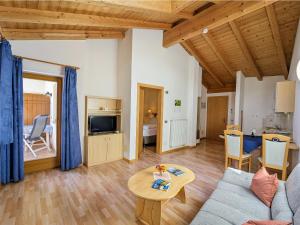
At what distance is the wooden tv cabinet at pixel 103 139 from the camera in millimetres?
3751

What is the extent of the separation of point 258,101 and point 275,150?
359cm

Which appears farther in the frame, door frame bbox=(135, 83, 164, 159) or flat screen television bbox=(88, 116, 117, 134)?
door frame bbox=(135, 83, 164, 159)

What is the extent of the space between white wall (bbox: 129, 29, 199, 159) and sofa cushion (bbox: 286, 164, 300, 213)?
10.1ft

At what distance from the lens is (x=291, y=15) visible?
355 cm

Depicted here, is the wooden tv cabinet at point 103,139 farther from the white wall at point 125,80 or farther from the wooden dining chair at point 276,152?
the wooden dining chair at point 276,152

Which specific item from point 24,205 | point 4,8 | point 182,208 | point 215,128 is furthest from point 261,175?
point 215,128

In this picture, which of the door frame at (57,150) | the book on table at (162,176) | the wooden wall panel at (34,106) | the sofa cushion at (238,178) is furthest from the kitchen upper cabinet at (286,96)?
the wooden wall panel at (34,106)

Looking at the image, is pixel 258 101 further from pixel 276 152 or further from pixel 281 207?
pixel 281 207

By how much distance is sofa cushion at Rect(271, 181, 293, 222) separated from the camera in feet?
4.54

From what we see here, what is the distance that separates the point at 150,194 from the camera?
5.82 ft

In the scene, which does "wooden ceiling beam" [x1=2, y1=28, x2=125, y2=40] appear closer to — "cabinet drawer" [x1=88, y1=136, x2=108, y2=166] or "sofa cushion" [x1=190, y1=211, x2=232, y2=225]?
"cabinet drawer" [x1=88, y1=136, x2=108, y2=166]

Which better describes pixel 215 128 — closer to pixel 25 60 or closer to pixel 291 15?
pixel 291 15

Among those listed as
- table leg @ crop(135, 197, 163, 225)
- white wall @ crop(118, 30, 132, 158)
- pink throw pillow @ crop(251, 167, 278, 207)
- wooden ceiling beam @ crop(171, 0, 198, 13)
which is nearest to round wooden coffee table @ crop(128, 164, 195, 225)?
table leg @ crop(135, 197, 163, 225)

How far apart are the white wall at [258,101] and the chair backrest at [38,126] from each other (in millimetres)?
6367
